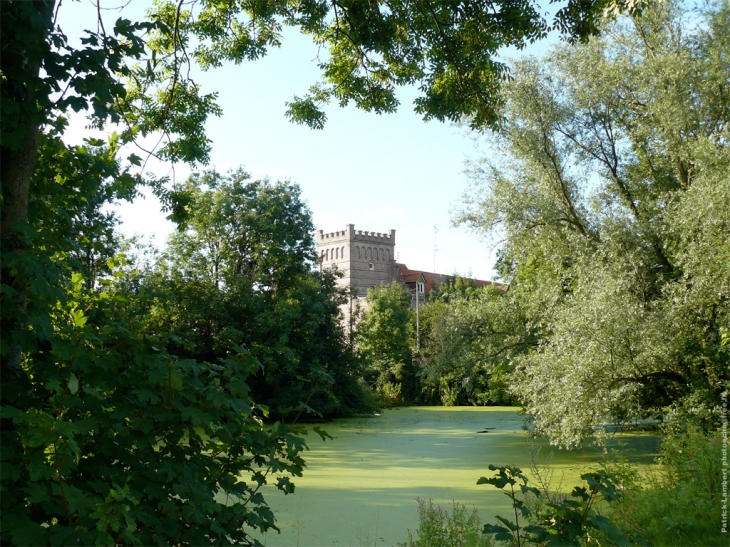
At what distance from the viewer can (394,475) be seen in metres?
8.87

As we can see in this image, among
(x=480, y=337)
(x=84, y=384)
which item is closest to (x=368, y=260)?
(x=480, y=337)

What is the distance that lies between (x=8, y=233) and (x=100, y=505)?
1.11 metres

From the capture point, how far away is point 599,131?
10734 millimetres

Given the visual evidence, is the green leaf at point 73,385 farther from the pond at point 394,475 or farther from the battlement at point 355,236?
the battlement at point 355,236

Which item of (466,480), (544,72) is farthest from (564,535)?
(544,72)

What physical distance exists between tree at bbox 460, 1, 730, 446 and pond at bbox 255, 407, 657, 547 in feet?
3.69

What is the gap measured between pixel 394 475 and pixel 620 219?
483 cm

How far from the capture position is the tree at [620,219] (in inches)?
340

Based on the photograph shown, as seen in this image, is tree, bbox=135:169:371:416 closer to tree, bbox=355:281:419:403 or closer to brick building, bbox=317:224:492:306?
tree, bbox=355:281:419:403

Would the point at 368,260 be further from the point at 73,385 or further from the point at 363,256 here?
the point at 73,385

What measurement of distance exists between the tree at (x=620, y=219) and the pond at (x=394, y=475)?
1125 millimetres

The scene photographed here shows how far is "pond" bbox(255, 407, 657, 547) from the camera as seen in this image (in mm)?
5855

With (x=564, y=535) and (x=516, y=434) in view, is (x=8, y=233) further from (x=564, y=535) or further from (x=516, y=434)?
(x=516, y=434)

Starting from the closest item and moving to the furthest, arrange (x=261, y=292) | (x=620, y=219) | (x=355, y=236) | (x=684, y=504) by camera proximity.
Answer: (x=684, y=504) < (x=620, y=219) < (x=261, y=292) < (x=355, y=236)
